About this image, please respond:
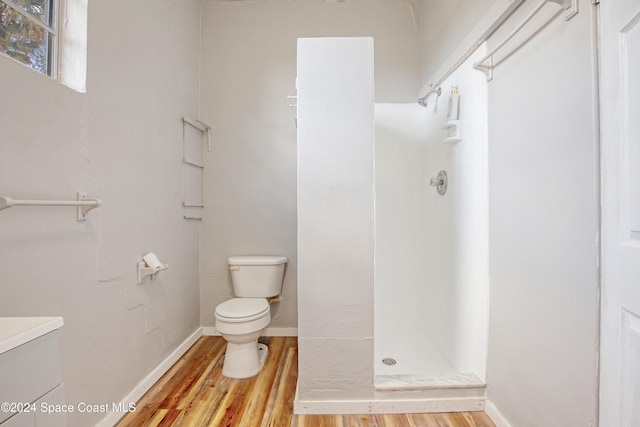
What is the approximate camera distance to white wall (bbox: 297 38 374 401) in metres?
1.46

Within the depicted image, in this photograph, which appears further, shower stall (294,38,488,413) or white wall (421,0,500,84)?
white wall (421,0,500,84)

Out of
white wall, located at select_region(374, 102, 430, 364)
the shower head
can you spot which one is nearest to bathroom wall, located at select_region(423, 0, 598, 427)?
the shower head

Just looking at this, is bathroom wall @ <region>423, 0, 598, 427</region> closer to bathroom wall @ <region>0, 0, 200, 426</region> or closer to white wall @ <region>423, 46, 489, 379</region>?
white wall @ <region>423, 46, 489, 379</region>

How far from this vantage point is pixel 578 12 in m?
0.96

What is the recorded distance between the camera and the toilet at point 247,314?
1.79 m

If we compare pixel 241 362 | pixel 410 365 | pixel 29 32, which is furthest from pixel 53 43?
pixel 410 365

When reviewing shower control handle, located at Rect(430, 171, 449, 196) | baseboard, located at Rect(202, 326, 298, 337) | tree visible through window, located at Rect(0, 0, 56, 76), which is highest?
tree visible through window, located at Rect(0, 0, 56, 76)

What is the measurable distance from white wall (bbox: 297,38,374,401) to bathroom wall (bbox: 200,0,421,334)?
0.98 meters

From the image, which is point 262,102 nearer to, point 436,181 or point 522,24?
point 436,181

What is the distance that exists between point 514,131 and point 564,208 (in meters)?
0.42

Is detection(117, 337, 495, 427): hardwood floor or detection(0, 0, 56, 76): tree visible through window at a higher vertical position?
detection(0, 0, 56, 76): tree visible through window

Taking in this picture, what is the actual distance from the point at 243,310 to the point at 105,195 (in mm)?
999

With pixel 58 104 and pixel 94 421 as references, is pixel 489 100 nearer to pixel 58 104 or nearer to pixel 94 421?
pixel 58 104

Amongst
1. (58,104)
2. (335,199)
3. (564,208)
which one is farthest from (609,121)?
(58,104)
